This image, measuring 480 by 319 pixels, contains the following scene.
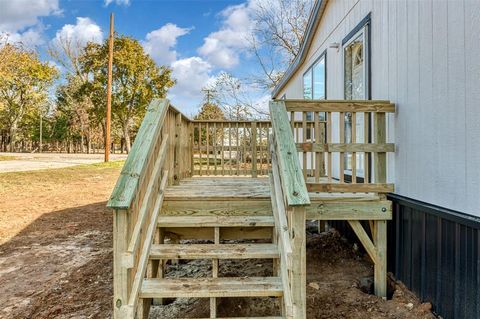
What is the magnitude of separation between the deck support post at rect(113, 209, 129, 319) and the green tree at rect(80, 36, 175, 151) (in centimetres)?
2297

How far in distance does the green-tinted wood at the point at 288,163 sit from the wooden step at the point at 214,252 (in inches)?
28.4

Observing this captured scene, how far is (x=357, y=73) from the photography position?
15.0ft

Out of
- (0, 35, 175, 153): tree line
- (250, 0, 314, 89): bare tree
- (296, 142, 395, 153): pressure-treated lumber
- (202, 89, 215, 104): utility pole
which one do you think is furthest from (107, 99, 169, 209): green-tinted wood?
(202, 89, 215, 104): utility pole

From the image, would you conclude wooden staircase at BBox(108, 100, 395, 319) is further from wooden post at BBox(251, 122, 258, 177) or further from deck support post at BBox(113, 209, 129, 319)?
wooden post at BBox(251, 122, 258, 177)

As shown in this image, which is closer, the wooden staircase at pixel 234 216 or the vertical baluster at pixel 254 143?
the wooden staircase at pixel 234 216

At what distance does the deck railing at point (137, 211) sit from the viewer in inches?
81.6

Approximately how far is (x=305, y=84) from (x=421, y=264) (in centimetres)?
511

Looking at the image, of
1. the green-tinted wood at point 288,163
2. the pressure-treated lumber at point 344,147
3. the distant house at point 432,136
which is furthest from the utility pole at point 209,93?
the green-tinted wood at point 288,163

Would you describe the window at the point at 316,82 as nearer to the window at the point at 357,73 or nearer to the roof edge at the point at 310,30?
the roof edge at the point at 310,30

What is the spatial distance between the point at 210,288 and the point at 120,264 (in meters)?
0.71

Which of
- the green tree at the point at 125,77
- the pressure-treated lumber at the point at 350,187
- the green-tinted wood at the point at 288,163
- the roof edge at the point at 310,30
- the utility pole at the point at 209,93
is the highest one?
the green tree at the point at 125,77

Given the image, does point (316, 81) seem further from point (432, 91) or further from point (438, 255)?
point (438, 255)

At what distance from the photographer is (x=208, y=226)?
3.02 metres

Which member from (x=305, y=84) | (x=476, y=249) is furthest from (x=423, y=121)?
(x=305, y=84)
